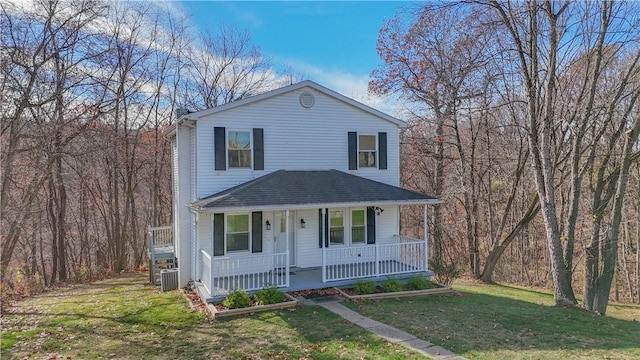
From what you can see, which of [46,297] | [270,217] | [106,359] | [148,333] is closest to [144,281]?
[46,297]

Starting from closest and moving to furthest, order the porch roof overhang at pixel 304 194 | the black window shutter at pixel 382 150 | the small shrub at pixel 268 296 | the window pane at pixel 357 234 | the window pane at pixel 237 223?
the small shrub at pixel 268 296 < the porch roof overhang at pixel 304 194 < the window pane at pixel 237 223 < the window pane at pixel 357 234 < the black window shutter at pixel 382 150

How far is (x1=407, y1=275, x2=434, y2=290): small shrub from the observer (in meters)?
11.5

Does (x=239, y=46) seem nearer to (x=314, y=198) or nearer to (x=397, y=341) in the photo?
(x=314, y=198)

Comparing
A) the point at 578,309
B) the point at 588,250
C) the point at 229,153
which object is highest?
the point at 229,153

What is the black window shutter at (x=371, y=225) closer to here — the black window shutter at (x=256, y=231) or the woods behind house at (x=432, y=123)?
the woods behind house at (x=432, y=123)

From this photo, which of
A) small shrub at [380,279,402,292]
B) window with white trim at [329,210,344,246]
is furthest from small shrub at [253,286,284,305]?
window with white trim at [329,210,344,246]

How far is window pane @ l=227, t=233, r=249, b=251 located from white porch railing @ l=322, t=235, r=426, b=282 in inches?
99.7

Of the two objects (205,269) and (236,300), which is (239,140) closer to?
(205,269)

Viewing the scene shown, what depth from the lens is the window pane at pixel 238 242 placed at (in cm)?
1181

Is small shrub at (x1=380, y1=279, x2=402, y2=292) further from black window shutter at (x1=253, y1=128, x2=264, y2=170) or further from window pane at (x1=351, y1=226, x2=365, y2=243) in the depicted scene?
black window shutter at (x1=253, y1=128, x2=264, y2=170)

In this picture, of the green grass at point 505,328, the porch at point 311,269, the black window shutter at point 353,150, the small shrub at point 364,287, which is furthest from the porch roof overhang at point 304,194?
the green grass at point 505,328

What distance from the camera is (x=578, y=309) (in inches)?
456

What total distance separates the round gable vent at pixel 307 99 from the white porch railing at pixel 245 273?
5143 millimetres

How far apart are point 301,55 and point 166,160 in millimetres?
10796
